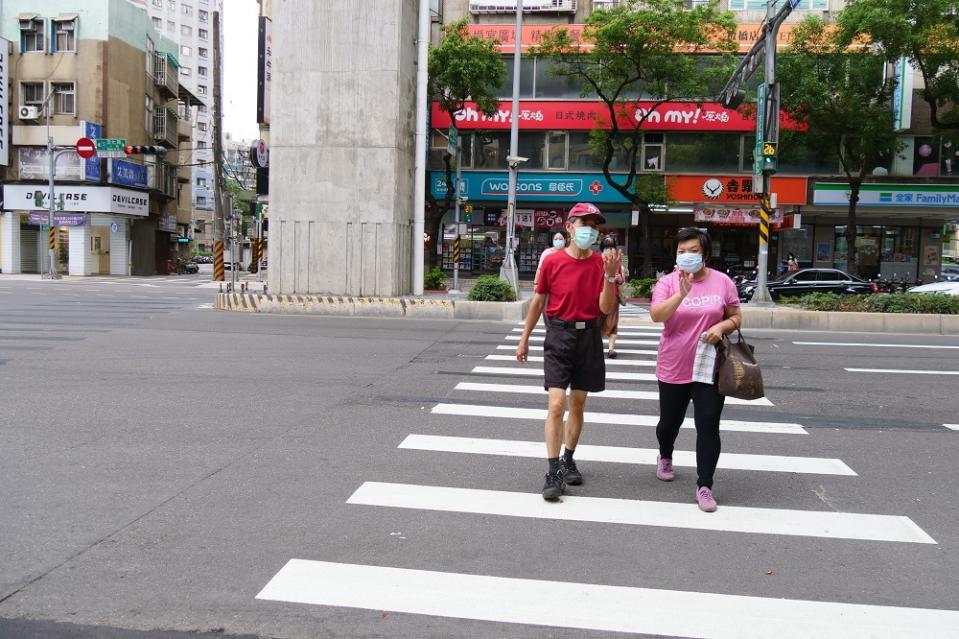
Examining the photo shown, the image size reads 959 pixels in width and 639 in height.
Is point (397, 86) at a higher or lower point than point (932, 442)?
higher

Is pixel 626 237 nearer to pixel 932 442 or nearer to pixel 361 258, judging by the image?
pixel 361 258

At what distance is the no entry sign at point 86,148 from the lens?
3525 cm

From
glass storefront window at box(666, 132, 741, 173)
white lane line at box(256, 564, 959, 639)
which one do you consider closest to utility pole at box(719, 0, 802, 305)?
glass storefront window at box(666, 132, 741, 173)

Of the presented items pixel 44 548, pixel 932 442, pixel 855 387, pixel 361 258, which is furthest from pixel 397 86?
pixel 44 548

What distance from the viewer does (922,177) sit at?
35.4m

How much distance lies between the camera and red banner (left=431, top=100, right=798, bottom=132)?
35844 mm

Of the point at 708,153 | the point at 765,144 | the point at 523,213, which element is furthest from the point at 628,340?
the point at 708,153

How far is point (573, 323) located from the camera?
570cm

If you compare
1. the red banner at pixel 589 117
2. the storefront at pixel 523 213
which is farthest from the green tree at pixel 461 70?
the storefront at pixel 523 213

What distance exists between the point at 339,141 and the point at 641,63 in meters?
14.7

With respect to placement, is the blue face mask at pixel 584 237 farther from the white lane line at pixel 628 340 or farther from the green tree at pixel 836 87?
the green tree at pixel 836 87

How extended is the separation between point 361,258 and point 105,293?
10.2 meters

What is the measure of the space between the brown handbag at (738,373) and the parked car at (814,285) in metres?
20.6

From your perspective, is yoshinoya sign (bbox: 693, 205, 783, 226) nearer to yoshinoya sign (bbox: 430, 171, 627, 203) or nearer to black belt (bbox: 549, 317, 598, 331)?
yoshinoya sign (bbox: 430, 171, 627, 203)
